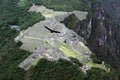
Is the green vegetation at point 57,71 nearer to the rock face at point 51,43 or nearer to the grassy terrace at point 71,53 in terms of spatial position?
the rock face at point 51,43

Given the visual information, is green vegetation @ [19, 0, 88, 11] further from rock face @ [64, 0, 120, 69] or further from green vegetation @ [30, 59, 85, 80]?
green vegetation @ [30, 59, 85, 80]

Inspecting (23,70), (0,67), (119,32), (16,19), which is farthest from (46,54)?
(119,32)

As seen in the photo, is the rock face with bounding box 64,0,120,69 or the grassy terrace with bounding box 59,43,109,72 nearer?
A: the grassy terrace with bounding box 59,43,109,72

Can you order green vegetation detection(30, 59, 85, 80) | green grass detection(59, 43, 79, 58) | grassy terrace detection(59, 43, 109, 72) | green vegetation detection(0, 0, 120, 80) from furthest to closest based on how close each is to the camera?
green grass detection(59, 43, 79, 58) → grassy terrace detection(59, 43, 109, 72) → green vegetation detection(30, 59, 85, 80) → green vegetation detection(0, 0, 120, 80)

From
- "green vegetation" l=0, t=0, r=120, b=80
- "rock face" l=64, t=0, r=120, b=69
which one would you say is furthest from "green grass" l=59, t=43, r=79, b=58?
"rock face" l=64, t=0, r=120, b=69

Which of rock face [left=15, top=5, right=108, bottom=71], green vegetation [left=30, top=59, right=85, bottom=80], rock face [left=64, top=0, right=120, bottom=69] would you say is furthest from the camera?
rock face [left=64, top=0, right=120, bottom=69]

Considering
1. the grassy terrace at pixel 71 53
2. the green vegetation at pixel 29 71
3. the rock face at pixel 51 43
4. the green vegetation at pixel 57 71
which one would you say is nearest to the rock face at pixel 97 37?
the green vegetation at pixel 29 71

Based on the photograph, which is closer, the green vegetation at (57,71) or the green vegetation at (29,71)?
the green vegetation at (29,71)

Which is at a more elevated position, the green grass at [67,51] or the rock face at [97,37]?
the green grass at [67,51]

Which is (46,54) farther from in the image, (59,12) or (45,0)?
(45,0)

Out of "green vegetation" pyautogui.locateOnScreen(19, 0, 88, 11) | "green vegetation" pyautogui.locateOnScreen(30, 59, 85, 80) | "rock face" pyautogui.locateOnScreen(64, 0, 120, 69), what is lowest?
"rock face" pyautogui.locateOnScreen(64, 0, 120, 69)

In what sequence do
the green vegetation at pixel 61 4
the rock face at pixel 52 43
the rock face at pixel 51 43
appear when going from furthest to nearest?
the green vegetation at pixel 61 4
the rock face at pixel 51 43
the rock face at pixel 52 43
